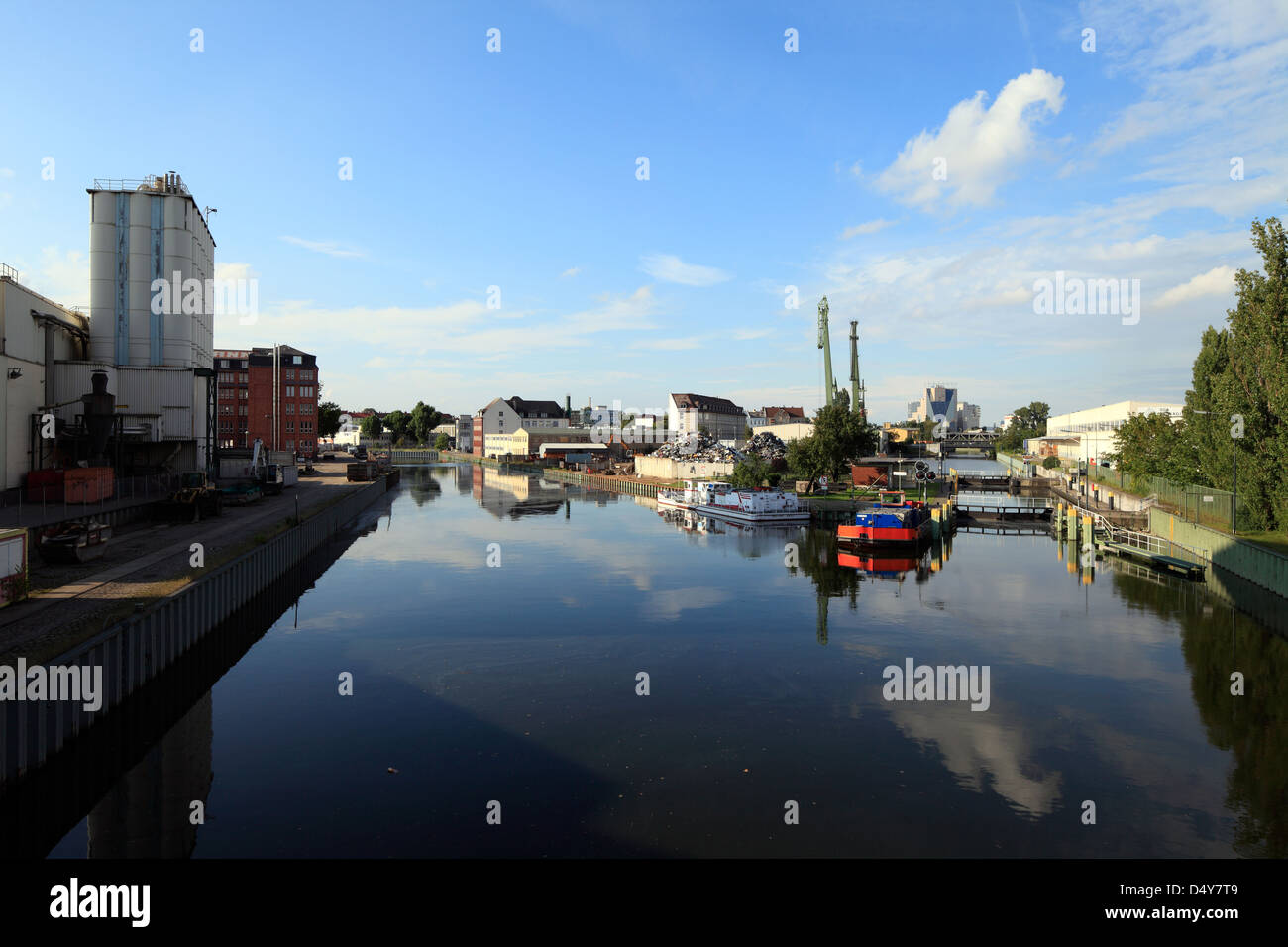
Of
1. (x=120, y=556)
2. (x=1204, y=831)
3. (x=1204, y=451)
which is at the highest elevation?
(x=1204, y=451)

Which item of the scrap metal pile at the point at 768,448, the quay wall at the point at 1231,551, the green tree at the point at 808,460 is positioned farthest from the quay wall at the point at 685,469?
the quay wall at the point at 1231,551

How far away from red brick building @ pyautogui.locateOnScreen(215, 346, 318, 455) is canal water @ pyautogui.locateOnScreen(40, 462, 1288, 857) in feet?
351

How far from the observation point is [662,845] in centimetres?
1452

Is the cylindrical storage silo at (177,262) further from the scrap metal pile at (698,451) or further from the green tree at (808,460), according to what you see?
the scrap metal pile at (698,451)

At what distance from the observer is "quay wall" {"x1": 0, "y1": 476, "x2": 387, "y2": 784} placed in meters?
16.2

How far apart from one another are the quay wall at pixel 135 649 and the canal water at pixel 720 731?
1908 mm

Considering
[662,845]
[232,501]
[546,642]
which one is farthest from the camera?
[232,501]

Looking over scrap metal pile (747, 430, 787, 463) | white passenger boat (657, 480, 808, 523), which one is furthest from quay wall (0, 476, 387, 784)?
scrap metal pile (747, 430, 787, 463)

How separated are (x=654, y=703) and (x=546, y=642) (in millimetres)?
7824

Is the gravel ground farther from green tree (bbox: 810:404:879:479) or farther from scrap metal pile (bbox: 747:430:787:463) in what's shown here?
scrap metal pile (bbox: 747:430:787:463)

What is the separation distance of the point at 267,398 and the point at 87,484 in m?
96.9

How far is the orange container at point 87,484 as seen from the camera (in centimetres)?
4362
